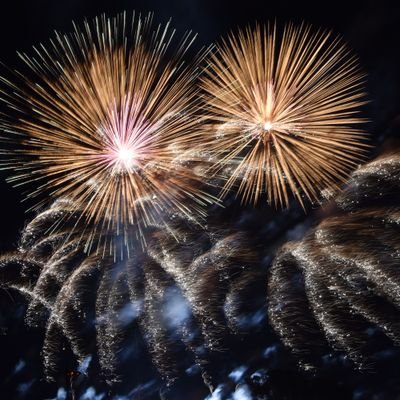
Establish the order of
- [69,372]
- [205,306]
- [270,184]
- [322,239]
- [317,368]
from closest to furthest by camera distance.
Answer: [270,184] → [322,239] → [205,306] → [69,372] → [317,368]

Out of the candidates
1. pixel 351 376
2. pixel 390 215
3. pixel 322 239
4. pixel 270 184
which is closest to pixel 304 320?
pixel 322 239

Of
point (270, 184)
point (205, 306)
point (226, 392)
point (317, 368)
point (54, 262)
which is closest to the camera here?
point (270, 184)

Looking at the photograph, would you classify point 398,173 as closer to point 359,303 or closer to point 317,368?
point 359,303

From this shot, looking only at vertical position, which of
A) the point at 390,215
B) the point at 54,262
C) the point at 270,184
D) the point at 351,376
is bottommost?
the point at 351,376

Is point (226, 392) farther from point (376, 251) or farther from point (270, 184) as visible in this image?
point (270, 184)

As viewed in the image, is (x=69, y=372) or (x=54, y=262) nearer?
(x=54, y=262)

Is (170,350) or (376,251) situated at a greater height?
(170,350)

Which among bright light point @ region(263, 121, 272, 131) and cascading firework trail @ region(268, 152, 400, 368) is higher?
bright light point @ region(263, 121, 272, 131)

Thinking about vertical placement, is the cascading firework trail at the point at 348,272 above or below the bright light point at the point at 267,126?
below
